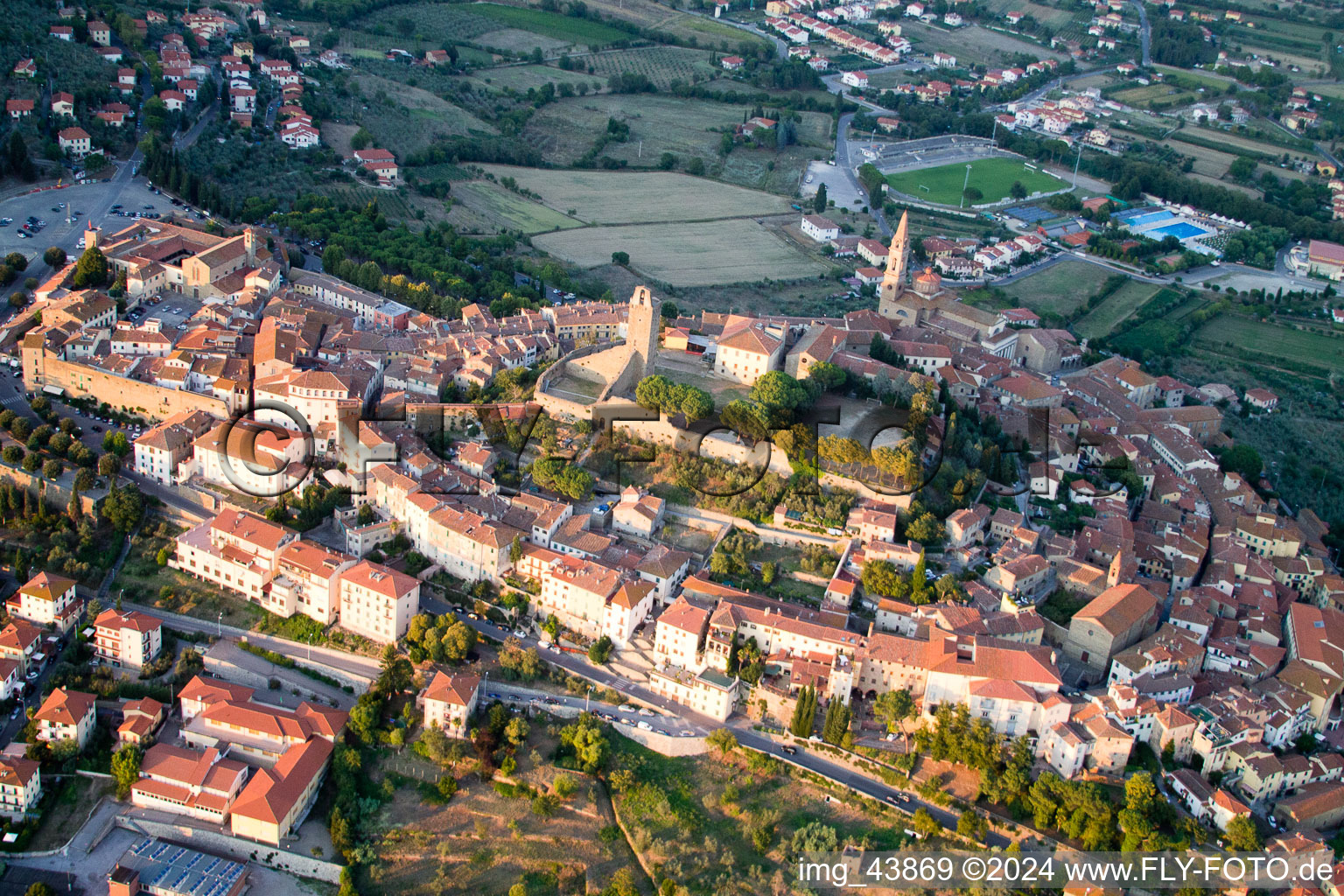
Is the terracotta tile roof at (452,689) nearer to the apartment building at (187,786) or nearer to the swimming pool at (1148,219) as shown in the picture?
the apartment building at (187,786)

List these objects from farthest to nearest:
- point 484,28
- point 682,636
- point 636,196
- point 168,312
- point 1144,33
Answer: point 1144,33 → point 484,28 → point 636,196 → point 168,312 → point 682,636

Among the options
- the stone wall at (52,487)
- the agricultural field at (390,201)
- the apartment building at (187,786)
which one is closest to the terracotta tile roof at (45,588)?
the stone wall at (52,487)

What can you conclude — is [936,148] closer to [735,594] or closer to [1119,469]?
[1119,469]

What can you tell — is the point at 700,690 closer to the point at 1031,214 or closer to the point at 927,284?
the point at 927,284

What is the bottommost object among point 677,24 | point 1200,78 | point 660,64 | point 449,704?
point 449,704

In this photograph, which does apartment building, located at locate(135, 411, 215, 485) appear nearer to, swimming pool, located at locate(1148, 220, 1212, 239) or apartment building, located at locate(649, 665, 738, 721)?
apartment building, located at locate(649, 665, 738, 721)

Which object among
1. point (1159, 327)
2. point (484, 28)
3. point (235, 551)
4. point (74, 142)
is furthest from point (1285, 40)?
point (235, 551)
